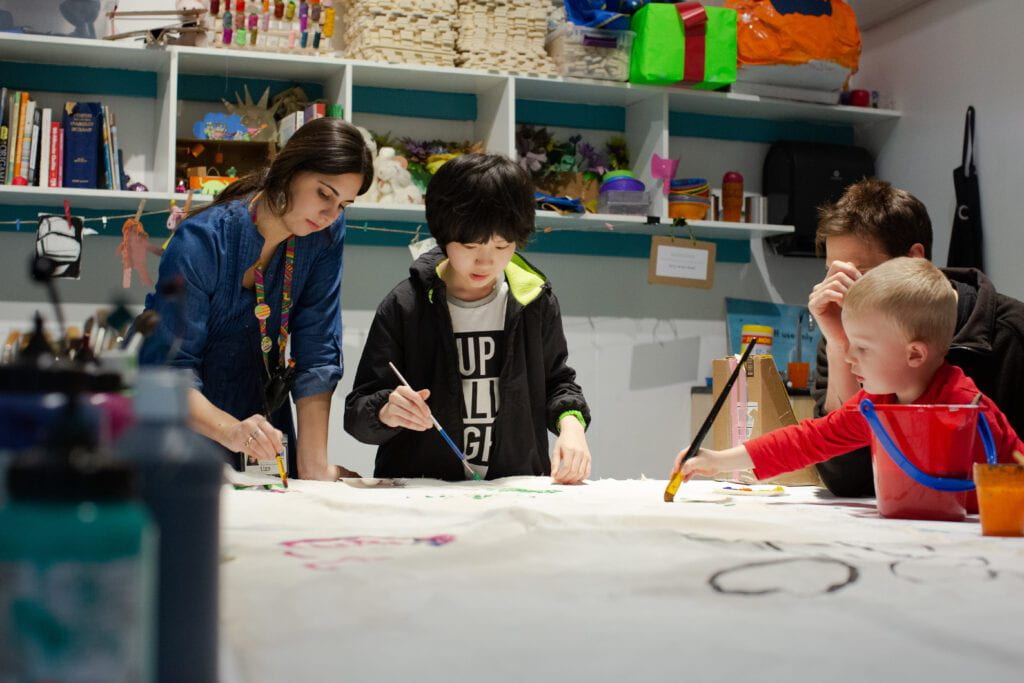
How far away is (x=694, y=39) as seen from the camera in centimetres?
356

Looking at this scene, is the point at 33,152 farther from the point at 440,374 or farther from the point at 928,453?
the point at 928,453

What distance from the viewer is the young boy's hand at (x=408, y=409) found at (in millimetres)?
1810

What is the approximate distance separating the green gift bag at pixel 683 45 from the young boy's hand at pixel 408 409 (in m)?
2.08

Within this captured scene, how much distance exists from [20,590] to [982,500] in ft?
3.39

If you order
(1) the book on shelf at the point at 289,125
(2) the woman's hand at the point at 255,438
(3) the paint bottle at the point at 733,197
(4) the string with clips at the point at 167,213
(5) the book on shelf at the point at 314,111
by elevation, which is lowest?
(2) the woman's hand at the point at 255,438

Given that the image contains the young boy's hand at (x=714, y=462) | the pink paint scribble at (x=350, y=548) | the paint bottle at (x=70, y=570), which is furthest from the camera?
the young boy's hand at (x=714, y=462)

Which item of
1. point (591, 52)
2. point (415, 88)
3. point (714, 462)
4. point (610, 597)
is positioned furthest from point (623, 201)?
point (610, 597)

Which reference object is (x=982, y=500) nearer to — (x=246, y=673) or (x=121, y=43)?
(x=246, y=673)

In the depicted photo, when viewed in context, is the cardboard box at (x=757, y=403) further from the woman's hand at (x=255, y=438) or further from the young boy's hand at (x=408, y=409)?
the woman's hand at (x=255, y=438)

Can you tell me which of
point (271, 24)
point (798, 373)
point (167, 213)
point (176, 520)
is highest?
point (271, 24)

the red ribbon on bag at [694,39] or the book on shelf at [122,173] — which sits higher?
the red ribbon on bag at [694,39]

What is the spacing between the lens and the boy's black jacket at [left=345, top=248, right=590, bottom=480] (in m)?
2.01

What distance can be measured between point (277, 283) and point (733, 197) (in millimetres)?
2380

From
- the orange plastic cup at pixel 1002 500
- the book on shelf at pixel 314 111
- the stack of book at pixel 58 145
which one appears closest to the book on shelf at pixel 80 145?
the stack of book at pixel 58 145
